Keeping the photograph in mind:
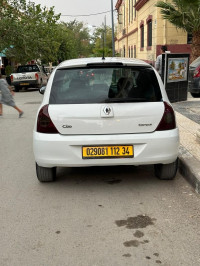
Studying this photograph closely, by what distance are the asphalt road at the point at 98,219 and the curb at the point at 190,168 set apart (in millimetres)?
102

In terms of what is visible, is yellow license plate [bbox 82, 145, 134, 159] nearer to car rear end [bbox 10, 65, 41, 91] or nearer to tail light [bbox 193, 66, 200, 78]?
tail light [bbox 193, 66, 200, 78]

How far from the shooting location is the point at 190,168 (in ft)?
16.2

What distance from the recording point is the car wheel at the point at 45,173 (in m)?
4.85

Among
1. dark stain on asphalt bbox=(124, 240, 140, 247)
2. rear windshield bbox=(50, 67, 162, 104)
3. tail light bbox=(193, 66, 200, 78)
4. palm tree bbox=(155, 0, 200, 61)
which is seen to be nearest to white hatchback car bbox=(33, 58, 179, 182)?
rear windshield bbox=(50, 67, 162, 104)

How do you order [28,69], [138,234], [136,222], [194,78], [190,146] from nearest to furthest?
[138,234]
[136,222]
[190,146]
[194,78]
[28,69]

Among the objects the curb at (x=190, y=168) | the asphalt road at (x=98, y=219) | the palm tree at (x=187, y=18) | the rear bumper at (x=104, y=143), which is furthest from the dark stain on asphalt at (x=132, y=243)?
the palm tree at (x=187, y=18)

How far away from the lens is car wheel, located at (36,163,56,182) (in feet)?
15.9

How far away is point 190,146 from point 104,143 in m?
2.24

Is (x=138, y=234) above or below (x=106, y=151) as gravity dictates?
below

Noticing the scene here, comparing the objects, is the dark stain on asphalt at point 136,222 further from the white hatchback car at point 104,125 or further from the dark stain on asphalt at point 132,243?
the white hatchback car at point 104,125

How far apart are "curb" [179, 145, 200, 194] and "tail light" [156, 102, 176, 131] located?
685mm

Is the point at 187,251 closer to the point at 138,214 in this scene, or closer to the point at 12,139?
the point at 138,214

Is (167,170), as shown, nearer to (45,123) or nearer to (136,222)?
(136,222)

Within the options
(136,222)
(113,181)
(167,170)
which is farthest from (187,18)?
(136,222)
